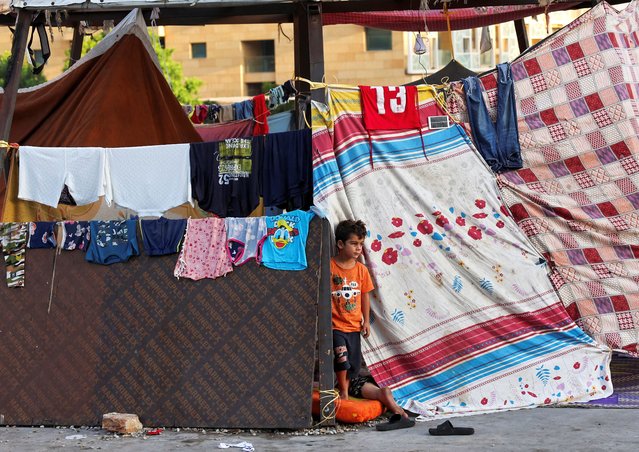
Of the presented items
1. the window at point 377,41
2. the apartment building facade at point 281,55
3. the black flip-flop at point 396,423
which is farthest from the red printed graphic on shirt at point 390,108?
the window at point 377,41

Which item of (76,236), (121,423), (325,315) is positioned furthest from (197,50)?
(121,423)

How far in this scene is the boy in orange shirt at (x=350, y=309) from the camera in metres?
7.41

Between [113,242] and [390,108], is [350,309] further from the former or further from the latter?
[113,242]

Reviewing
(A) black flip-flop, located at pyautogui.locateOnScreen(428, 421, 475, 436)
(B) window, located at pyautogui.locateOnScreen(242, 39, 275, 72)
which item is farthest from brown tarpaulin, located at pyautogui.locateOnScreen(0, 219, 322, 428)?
(B) window, located at pyautogui.locateOnScreen(242, 39, 275, 72)

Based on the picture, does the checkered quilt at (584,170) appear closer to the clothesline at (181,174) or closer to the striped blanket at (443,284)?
the striped blanket at (443,284)

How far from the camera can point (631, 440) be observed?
21.5 feet

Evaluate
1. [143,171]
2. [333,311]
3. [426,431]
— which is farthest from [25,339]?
[426,431]

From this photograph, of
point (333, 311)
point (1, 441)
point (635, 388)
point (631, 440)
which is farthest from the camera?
point (635, 388)

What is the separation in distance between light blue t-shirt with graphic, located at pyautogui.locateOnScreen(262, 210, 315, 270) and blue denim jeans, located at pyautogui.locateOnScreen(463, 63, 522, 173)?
5.14ft

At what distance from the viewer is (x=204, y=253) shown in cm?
745

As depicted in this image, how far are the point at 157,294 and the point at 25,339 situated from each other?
3.47 ft

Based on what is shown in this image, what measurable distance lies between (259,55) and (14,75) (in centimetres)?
4377

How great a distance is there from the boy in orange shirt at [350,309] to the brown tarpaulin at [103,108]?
194 cm

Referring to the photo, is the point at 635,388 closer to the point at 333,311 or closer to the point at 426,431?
the point at 426,431
